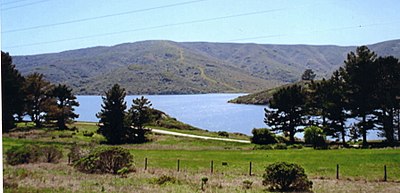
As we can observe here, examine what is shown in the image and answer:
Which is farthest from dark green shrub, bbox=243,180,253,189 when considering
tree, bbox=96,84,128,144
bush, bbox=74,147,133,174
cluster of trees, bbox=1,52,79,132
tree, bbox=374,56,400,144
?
cluster of trees, bbox=1,52,79,132

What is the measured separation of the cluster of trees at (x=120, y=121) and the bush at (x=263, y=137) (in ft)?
39.4

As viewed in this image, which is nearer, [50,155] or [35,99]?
[50,155]

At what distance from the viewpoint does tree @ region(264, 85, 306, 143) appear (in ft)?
156

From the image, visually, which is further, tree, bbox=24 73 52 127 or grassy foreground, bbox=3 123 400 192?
tree, bbox=24 73 52 127

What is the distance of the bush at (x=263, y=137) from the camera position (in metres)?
43.5

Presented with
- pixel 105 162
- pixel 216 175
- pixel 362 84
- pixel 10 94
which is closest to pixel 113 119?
pixel 10 94

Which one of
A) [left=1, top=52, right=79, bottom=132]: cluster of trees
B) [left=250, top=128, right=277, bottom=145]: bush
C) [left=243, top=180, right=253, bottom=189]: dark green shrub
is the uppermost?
[left=1, top=52, right=79, bottom=132]: cluster of trees

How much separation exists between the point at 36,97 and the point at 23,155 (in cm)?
3263

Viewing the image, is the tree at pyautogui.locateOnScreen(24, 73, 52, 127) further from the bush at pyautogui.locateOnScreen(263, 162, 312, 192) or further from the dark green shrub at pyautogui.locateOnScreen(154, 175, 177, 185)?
the bush at pyautogui.locateOnScreen(263, 162, 312, 192)

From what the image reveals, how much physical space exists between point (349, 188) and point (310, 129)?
26.9 metres

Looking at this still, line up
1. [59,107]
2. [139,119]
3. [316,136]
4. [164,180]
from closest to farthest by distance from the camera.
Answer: [164,180] → [316,136] → [139,119] → [59,107]

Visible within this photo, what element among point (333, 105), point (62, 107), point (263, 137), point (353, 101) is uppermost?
point (353, 101)

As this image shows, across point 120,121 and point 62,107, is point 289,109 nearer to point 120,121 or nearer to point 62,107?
point 120,121

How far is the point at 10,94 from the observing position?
44.8 meters
